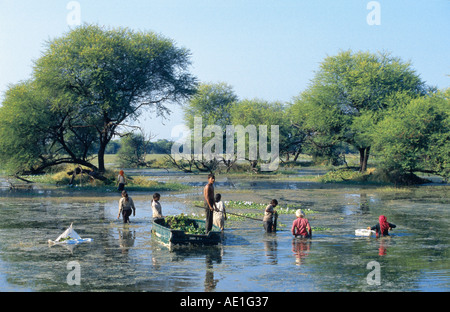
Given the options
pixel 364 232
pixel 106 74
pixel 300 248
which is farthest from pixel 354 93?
pixel 300 248

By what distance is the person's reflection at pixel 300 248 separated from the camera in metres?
15.0

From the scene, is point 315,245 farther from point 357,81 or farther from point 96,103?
point 357,81

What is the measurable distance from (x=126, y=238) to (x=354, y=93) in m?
38.7

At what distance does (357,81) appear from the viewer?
51.6 m

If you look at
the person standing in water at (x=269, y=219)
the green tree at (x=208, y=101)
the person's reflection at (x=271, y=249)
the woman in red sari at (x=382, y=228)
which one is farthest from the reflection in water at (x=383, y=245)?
the green tree at (x=208, y=101)

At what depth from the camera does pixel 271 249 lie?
1648 centimetres

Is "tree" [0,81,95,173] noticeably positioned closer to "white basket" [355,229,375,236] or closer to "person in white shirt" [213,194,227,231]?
"person in white shirt" [213,194,227,231]

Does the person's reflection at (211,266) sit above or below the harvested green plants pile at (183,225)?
below

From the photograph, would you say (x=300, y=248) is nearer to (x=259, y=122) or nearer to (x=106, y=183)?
(x=106, y=183)

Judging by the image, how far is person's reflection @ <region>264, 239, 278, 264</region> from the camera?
1484 cm

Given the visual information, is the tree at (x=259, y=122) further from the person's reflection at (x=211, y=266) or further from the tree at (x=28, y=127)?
the person's reflection at (x=211, y=266)

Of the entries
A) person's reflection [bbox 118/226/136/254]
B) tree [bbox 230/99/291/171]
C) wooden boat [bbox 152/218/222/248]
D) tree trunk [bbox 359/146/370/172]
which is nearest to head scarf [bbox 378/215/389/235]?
wooden boat [bbox 152/218/222/248]

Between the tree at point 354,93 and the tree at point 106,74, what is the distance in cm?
1586

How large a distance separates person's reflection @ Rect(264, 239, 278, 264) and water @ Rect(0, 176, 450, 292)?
0.10 ft
